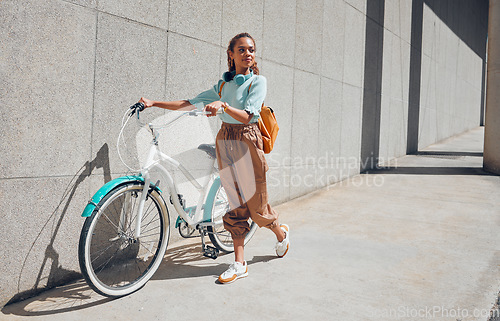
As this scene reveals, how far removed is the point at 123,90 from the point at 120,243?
1.40m

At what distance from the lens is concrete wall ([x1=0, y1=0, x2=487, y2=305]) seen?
3023 millimetres

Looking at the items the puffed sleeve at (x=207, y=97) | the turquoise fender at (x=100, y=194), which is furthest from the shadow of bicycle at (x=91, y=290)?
the puffed sleeve at (x=207, y=97)

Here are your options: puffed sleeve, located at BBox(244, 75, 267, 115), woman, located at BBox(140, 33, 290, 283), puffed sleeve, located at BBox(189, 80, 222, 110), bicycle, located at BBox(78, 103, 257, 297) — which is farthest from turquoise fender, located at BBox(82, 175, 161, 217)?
puffed sleeve, located at BBox(244, 75, 267, 115)

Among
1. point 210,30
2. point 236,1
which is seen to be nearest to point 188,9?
point 210,30

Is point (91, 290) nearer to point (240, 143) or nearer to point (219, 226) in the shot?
point (219, 226)

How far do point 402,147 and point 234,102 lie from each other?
9210 mm

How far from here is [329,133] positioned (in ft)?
24.8

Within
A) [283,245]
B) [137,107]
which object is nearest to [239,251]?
[283,245]

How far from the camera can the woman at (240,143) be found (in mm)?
3359

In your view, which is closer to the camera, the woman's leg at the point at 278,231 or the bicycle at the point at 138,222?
the bicycle at the point at 138,222

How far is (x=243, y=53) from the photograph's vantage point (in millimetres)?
3398

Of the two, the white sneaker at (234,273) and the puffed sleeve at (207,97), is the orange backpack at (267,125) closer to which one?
the puffed sleeve at (207,97)

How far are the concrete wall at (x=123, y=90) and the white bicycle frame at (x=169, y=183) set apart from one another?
0.86 feet

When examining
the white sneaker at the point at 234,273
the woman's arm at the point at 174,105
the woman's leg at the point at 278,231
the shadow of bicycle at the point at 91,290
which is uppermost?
the woman's arm at the point at 174,105
